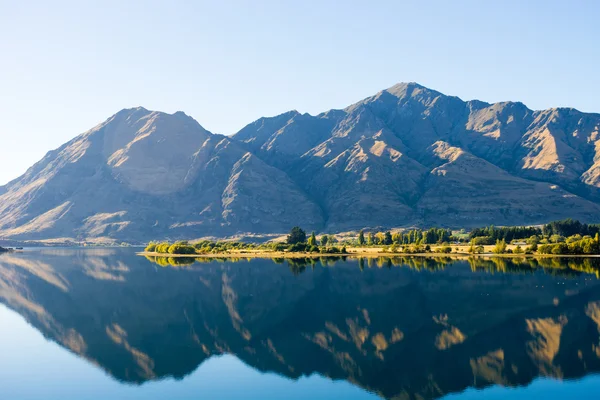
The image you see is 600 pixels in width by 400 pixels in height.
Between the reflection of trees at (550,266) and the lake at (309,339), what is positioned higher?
the lake at (309,339)

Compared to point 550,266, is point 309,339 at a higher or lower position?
higher

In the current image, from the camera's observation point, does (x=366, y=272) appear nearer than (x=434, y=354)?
No

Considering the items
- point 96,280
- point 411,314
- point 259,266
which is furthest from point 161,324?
point 259,266

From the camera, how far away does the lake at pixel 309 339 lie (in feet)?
149

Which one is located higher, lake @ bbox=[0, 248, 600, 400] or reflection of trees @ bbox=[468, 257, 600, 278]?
lake @ bbox=[0, 248, 600, 400]

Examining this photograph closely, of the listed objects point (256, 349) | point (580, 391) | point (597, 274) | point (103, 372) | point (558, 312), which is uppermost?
point (103, 372)

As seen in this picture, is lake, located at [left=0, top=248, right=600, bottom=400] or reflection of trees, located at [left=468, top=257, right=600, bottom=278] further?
reflection of trees, located at [left=468, top=257, right=600, bottom=278]

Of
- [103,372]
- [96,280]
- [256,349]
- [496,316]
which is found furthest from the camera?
[96,280]

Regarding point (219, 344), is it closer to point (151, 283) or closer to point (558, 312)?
point (558, 312)

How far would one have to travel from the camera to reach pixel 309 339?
6184 centimetres

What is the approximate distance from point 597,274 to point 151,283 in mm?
92169

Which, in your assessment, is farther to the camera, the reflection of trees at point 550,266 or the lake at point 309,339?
the reflection of trees at point 550,266

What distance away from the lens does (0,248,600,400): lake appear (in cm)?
4553

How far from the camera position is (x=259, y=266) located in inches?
6230
